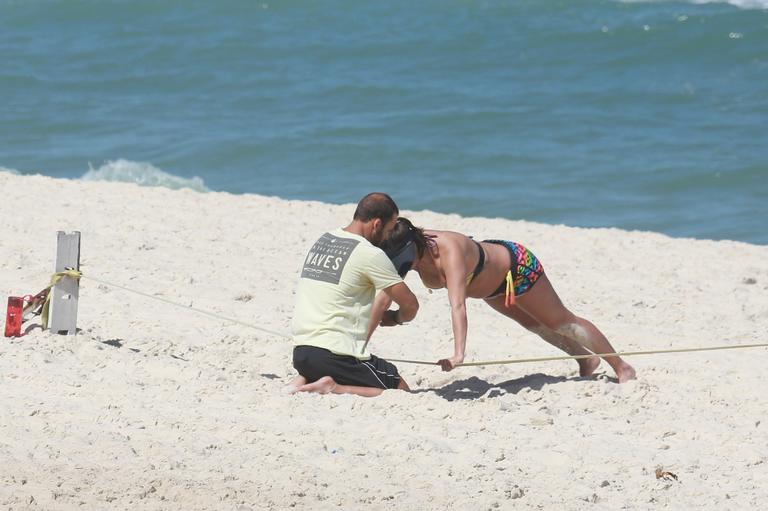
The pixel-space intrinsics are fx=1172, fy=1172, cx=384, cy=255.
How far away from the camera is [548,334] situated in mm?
6582

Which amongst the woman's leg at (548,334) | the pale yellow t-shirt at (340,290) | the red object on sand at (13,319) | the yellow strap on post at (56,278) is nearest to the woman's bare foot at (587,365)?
the woman's leg at (548,334)

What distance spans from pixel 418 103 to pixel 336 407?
14487 millimetres

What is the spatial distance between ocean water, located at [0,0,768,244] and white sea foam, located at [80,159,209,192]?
0.18 feet

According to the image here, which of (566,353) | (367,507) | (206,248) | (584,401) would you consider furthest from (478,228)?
(367,507)

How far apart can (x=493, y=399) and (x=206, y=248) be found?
4.08 metres

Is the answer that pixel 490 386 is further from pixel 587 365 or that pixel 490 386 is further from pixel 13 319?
pixel 13 319

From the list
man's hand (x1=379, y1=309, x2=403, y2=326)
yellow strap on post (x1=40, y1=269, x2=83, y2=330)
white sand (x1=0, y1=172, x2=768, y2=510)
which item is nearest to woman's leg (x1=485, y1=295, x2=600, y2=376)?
white sand (x1=0, y1=172, x2=768, y2=510)

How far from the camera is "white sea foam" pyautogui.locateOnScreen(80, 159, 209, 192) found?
1550 cm

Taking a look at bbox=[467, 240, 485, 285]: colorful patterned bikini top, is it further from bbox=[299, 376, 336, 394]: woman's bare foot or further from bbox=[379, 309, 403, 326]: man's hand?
bbox=[299, 376, 336, 394]: woman's bare foot

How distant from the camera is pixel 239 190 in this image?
51.3 ft

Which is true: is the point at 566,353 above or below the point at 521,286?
below

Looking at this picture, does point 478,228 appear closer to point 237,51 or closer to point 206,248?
point 206,248

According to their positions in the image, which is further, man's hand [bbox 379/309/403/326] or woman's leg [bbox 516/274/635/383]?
woman's leg [bbox 516/274/635/383]

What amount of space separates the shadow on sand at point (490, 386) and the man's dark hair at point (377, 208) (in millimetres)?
1075
